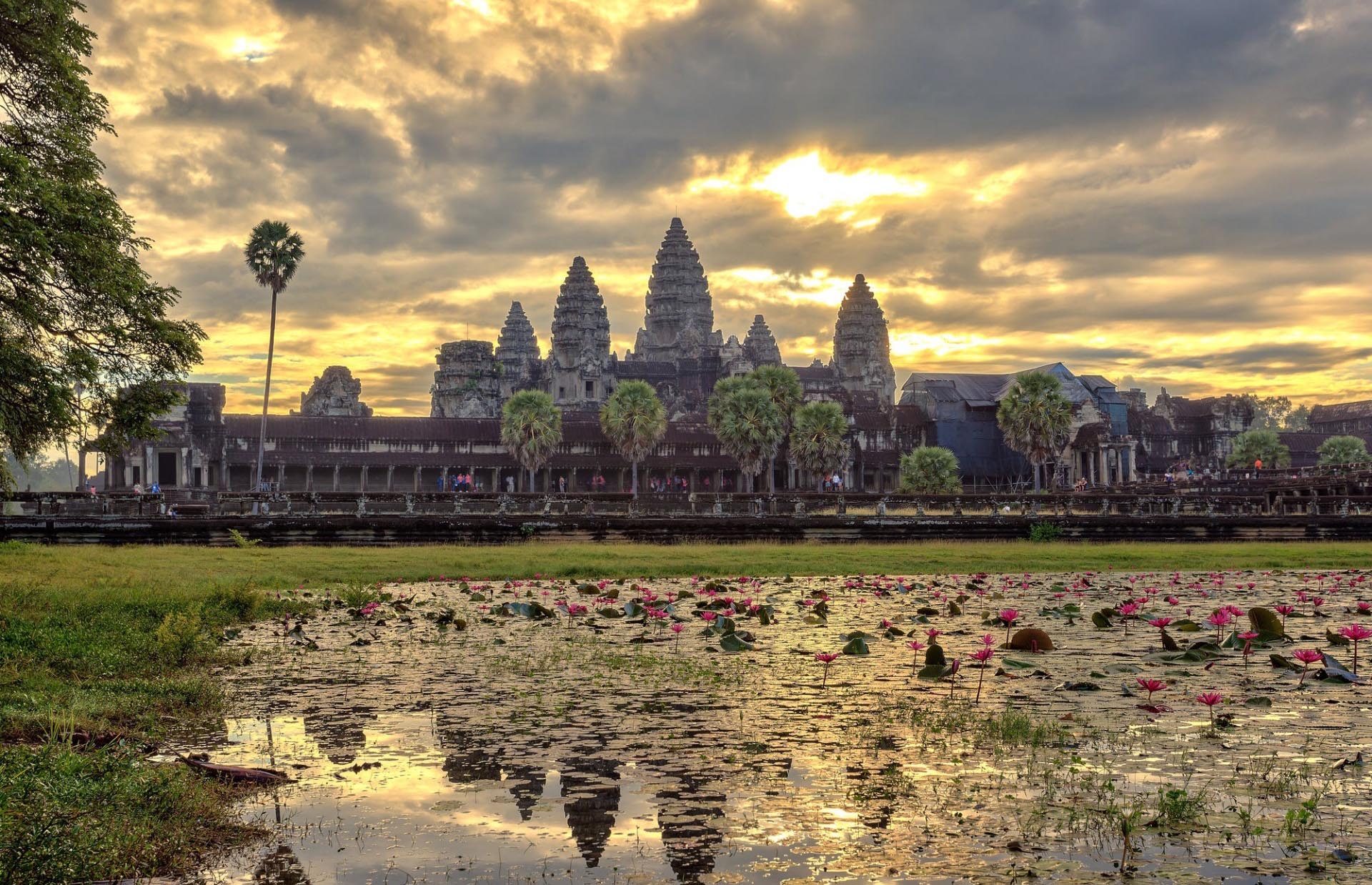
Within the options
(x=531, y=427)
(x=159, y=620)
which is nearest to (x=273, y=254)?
Answer: (x=531, y=427)

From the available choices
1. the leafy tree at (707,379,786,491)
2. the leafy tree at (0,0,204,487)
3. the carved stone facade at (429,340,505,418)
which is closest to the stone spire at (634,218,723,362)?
the carved stone facade at (429,340,505,418)

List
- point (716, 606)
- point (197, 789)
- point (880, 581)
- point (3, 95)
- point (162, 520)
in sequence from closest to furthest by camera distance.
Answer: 1. point (197, 789)
2. point (716, 606)
3. point (3, 95)
4. point (880, 581)
5. point (162, 520)

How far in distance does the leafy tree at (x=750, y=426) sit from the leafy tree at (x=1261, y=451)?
40.6m

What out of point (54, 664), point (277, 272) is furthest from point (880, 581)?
point (277, 272)

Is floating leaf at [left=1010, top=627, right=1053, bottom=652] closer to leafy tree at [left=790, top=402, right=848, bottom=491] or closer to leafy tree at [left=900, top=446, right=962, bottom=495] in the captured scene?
leafy tree at [left=900, top=446, right=962, bottom=495]

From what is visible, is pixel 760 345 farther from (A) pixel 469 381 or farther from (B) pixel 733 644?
(B) pixel 733 644

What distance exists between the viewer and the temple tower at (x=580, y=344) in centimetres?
12769

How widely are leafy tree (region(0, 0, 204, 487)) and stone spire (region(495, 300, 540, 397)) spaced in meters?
121

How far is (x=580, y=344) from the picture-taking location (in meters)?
131

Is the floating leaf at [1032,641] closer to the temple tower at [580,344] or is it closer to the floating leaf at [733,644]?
the floating leaf at [733,644]

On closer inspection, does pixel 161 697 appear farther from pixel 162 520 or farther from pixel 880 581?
pixel 162 520

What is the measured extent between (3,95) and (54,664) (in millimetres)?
10219

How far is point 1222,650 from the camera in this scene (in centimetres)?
1160

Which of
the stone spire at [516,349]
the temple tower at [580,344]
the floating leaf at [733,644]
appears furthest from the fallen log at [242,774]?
the stone spire at [516,349]
